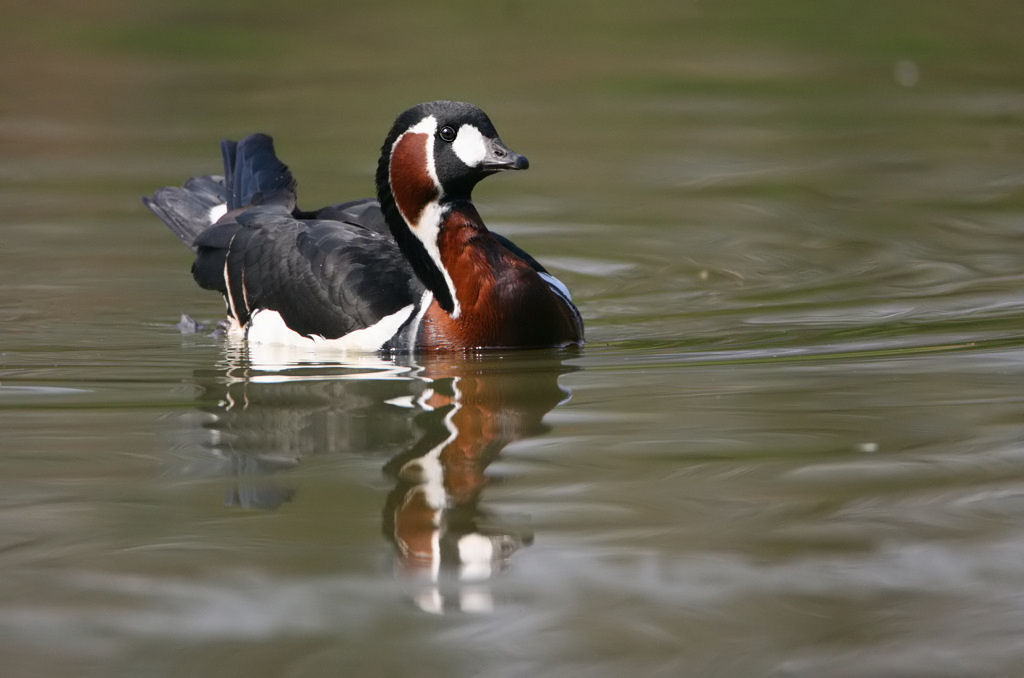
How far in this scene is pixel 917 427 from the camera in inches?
192

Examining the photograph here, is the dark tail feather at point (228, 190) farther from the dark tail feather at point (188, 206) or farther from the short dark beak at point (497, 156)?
the short dark beak at point (497, 156)

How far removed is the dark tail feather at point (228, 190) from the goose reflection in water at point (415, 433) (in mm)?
1392

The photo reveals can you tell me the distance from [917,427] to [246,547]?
6.84 feet

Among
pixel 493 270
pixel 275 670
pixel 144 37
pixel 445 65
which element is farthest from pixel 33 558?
pixel 144 37

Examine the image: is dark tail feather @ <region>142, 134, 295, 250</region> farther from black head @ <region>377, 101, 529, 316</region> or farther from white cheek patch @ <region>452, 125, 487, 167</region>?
white cheek patch @ <region>452, 125, 487, 167</region>

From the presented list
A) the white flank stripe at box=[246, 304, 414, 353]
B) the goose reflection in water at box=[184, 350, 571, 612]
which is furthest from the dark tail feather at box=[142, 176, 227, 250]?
the goose reflection in water at box=[184, 350, 571, 612]

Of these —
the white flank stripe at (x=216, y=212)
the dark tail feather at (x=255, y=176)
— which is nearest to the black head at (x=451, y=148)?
the dark tail feather at (x=255, y=176)

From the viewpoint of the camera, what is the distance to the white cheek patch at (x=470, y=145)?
6.45 metres

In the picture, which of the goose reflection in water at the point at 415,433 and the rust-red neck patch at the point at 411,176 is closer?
the goose reflection in water at the point at 415,433

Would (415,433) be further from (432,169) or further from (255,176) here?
(255,176)

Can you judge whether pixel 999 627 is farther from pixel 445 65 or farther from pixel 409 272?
pixel 445 65

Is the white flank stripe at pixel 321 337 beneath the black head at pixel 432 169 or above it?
beneath

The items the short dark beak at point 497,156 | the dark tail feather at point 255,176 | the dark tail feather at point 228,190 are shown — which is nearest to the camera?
the short dark beak at point 497,156

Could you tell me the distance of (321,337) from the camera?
6.85 m
